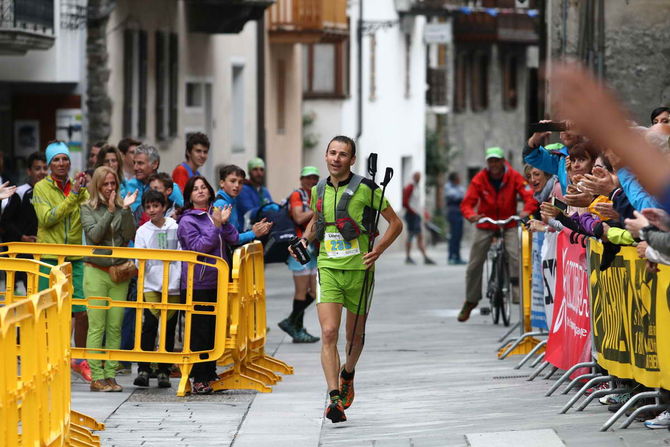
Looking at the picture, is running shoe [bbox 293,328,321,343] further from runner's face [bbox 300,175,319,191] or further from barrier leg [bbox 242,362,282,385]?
barrier leg [bbox 242,362,282,385]

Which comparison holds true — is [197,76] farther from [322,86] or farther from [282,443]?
[282,443]

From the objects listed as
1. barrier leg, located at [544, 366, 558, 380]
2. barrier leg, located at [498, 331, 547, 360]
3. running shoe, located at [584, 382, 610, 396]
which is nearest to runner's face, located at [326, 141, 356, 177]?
running shoe, located at [584, 382, 610, 396]

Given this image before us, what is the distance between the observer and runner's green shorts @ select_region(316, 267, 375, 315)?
33.9 ft

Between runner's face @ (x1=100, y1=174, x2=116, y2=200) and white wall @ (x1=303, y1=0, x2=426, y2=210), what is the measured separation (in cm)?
2931

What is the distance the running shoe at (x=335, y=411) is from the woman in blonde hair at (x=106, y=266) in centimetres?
240

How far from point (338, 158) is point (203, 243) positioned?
1.91 meters

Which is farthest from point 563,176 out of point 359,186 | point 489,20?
point 489,20

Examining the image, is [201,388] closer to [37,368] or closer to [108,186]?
[108,186]

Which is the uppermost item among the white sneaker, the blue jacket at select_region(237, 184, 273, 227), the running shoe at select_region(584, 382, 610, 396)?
the blue jacket at select_region(237, 184, 273, 227)

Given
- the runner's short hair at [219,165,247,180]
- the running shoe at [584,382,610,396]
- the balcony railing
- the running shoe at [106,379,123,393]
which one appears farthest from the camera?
the balcony railing

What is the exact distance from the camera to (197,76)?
3019 cm

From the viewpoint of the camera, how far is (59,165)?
1271cm

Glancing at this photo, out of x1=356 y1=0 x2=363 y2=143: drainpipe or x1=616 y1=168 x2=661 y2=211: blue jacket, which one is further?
x1=356 y1=0 x2=363 y2=143: drainpipe

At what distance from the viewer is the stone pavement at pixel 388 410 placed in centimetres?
931
